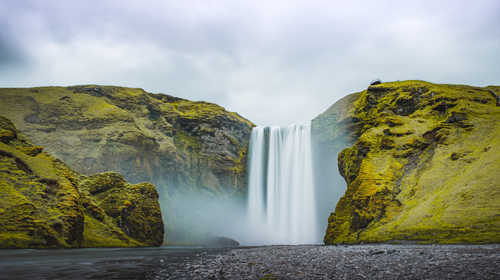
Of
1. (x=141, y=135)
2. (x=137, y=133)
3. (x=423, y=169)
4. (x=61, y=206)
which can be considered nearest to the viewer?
(x=61, y=206)

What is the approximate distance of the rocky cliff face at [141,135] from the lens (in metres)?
48.9

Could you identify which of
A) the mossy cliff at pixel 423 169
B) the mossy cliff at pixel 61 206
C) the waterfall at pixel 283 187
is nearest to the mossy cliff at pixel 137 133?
the waterfall at pixel 283 187

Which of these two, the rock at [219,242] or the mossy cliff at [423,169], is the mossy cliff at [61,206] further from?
the mossy cliff at [423,169]

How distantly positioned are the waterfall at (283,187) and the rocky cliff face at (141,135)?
3.97 meters

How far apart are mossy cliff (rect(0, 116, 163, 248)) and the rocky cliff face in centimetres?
1453

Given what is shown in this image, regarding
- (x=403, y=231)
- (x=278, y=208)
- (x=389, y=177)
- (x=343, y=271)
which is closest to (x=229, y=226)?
(x=278, y=208)

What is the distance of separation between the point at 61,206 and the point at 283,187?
41672mm

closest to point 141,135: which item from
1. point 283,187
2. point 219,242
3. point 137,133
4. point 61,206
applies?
point 137,133

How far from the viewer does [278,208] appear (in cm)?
5881

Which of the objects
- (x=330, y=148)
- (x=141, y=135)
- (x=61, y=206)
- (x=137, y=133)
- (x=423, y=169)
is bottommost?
(x=61, y=206)

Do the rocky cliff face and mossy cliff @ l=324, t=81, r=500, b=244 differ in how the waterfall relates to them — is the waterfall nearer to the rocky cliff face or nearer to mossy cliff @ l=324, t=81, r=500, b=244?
the rocky cliff face

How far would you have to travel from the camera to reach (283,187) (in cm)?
5988

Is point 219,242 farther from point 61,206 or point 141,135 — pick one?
point 61,206

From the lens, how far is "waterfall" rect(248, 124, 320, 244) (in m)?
55.2
